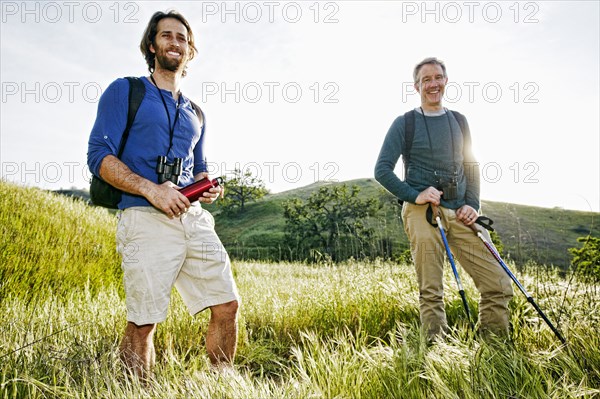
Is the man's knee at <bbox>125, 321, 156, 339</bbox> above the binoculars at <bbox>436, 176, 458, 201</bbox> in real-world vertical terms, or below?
below

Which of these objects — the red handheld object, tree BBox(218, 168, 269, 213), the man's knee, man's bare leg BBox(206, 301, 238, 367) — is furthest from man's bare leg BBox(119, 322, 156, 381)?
tree BBox(218, 168, 269, 213)

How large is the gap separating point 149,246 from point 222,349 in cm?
91

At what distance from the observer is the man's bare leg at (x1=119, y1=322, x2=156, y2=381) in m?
2.48

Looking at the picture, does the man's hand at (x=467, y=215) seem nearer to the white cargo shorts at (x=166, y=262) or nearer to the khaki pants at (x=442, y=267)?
the khaki pants at (x=442, y=267)

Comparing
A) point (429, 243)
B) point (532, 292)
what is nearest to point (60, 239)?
point (429, 243)

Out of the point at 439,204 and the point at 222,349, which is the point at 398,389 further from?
the point at 439,204

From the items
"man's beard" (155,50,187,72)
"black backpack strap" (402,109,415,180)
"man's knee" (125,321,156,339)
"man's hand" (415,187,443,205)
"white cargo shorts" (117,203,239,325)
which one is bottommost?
"man's knee" (125,321,156,339)

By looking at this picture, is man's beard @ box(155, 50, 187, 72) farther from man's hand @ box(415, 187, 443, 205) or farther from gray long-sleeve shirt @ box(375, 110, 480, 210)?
man's hand @ box(415, 187, 443, 205)

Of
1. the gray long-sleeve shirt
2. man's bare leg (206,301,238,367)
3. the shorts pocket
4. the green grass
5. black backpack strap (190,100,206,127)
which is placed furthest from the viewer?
the gray long-sleeve shirt

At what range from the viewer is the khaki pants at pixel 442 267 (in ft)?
11.6

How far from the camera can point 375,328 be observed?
164 inches

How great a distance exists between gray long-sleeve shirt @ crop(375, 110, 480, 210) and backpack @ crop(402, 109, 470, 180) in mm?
30

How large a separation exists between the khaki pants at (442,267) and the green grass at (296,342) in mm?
203

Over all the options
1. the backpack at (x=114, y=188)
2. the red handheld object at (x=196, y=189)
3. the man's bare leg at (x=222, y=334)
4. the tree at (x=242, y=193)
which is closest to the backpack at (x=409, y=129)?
the red handheld object at (x=196, y=189)
